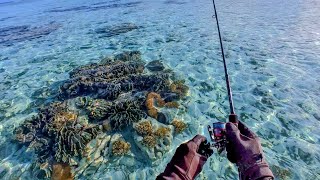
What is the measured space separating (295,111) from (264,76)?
114 inches

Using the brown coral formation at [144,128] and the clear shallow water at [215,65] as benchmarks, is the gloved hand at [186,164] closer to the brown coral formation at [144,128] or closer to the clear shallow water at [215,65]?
the clear shallow water at [215,65]

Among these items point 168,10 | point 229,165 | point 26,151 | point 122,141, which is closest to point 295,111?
point 229,165

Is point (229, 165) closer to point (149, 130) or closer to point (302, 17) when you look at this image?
point (149, 130)

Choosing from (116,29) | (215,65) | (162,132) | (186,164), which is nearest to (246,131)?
(186,164)

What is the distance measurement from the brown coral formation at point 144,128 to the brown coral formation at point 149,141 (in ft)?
0.86

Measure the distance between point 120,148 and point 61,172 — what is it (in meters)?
1.69

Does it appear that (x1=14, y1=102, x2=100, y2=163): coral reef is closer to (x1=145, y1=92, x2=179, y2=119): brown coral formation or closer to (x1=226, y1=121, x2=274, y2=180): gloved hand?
(x1=145, y1=92, x2=179, y2=119): brown coral formation

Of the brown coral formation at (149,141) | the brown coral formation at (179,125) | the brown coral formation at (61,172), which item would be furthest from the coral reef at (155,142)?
the brown coral formation at (61,172)

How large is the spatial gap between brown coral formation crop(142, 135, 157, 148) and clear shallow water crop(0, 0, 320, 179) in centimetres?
63

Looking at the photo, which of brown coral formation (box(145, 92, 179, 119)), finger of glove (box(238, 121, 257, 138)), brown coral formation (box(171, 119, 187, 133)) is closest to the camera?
Result: finger of glove (box(238, 121, 257, 138))

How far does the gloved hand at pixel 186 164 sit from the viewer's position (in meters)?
3.28

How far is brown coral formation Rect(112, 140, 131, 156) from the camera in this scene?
24.8 ft

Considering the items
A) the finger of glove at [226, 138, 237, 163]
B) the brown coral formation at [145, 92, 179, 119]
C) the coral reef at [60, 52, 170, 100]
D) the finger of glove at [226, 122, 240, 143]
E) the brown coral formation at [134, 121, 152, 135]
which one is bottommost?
the brown coral formation at [134, 121, 152, 135]

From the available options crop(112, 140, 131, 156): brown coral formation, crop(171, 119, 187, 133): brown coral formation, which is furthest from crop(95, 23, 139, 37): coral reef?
crop(112, 140, 131, 156): brown coral formation
